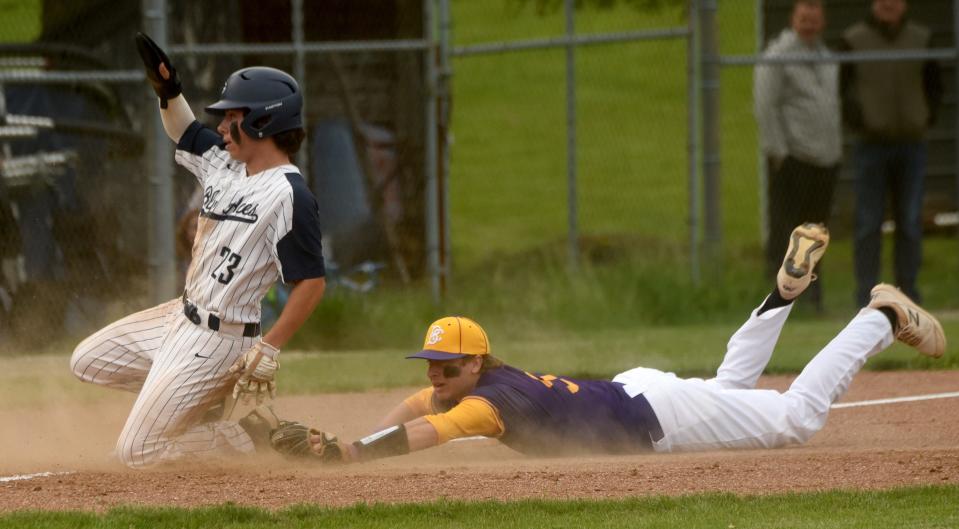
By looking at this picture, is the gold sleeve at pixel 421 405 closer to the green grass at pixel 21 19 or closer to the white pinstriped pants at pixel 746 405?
the white pinstriped pants at pixel 746 405

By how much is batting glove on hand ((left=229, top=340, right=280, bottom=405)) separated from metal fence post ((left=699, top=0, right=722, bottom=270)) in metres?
6.30

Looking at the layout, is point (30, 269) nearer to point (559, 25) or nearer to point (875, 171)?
point (875, 171)

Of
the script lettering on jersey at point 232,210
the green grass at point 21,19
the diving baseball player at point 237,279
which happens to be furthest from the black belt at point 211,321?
the green grass at point 21,19

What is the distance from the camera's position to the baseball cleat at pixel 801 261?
6.81 metres

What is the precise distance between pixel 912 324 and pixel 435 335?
2216 mm

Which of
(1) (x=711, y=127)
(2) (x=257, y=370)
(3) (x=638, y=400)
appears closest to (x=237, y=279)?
(2) (x=257, y=370)

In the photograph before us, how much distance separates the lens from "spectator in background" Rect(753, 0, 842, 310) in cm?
1180

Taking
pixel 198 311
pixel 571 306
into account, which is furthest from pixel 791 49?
pixel 198 311

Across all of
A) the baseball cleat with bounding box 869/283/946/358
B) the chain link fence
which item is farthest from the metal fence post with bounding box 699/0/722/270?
the baseball cleat with bounding box 869/283/946/358

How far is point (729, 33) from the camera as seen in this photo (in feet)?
74.1

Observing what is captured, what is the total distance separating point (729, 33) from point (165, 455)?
692 inches

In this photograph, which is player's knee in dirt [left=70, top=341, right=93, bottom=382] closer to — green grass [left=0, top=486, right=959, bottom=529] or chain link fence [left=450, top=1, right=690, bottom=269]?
green grass [left=0, top=486, right=959, bottom=529]

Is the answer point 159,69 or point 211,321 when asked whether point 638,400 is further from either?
point 159,69

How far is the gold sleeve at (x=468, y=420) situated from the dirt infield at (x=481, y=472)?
0.17 meters
